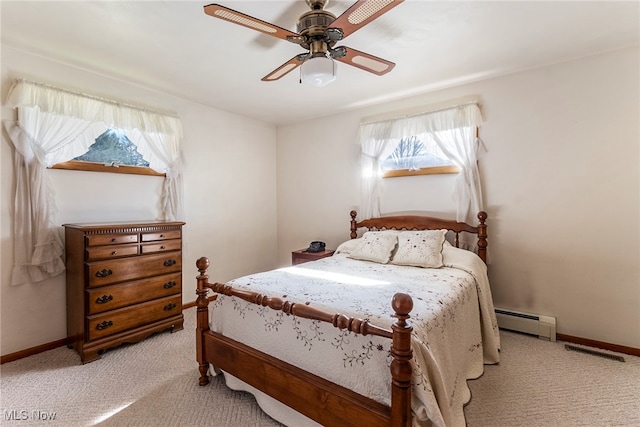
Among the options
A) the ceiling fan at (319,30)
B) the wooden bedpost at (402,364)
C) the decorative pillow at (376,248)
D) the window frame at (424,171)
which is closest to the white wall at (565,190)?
the window frame at (424,171)

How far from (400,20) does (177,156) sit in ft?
8.83

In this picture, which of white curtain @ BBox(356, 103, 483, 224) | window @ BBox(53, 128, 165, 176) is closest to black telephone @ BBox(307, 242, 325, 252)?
white curtain @ BBox(356, 103, 483, 224)

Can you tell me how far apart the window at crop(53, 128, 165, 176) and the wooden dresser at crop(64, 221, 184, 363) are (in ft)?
1.98

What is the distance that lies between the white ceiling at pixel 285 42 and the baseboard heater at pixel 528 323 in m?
2.36

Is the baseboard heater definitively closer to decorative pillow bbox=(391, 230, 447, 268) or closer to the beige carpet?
the beige carpet

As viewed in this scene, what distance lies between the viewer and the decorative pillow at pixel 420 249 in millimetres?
2654

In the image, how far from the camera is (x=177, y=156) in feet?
11.1

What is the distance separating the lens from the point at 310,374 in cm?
153

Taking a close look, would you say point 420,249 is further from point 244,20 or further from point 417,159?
point 244,20

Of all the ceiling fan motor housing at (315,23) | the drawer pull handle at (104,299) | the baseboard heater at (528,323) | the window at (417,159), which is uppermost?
the ceiling fan motor housing at (315,23)

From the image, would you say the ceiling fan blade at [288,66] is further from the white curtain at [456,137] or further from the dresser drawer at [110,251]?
the dresser drawer at [110,251]

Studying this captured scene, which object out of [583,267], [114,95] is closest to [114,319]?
[114,95]

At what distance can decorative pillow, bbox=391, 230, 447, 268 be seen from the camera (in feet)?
8.71

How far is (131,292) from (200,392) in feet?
3.97
